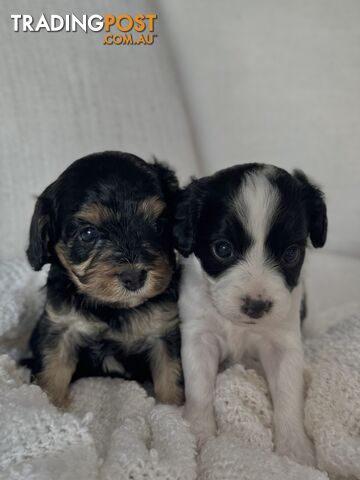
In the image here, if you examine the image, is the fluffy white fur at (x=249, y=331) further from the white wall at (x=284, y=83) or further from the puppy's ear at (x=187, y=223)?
the white wall at (x=284, y=83)

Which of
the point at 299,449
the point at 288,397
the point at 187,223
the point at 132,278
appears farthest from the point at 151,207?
the point at 299,449

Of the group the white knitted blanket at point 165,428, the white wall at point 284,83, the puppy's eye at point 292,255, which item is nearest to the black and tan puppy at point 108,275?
the white knitted blanket at point 165,428

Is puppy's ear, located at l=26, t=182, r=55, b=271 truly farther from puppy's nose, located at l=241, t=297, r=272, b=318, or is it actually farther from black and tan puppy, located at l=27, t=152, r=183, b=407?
puppy's nose, located at l=241, t=297, r=272, b=318

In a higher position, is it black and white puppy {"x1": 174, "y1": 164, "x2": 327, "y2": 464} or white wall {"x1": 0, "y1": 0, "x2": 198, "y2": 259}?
white wall {"x1": 0, "y1": 0, "x2": 198, "y2": 259}

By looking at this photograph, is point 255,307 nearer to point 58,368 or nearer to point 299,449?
point 299,449

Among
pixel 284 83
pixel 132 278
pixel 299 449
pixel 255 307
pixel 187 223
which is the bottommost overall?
pixel 299 449

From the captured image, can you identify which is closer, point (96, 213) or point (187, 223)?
point (96, 213)

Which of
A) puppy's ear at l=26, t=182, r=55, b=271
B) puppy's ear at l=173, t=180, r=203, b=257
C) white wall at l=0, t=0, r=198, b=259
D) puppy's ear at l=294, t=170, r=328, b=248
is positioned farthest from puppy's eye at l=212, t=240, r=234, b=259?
white wall at l=0, t=0, r=198, b=259
